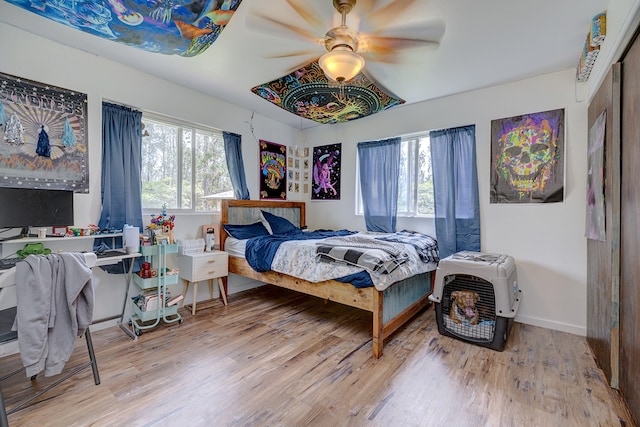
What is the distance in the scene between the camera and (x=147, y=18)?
1839mm

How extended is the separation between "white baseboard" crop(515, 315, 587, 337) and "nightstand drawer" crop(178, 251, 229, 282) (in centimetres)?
325

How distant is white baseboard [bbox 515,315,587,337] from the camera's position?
263 centimetres

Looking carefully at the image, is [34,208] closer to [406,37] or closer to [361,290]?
[361,290]

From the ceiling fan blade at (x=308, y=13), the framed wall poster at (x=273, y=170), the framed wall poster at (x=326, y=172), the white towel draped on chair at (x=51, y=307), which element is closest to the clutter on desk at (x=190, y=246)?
the framed wall poster at (x=273, y=170)

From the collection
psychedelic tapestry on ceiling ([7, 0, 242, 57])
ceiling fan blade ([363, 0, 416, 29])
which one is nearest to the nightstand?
psychedelic tapestry on ceiling ([7, 0, 242, 57])

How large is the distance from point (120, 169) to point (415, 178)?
3312 millimetres

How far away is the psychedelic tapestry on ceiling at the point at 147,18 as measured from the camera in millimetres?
1712

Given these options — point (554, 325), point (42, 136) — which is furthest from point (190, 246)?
point (554, 325)

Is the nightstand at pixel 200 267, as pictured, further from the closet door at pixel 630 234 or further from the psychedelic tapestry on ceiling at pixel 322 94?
the closet door at pixel 630 234

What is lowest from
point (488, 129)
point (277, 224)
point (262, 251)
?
point (262, 251)

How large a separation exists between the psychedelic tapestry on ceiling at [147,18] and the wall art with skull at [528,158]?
2.82 meters

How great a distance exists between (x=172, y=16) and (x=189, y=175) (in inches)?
72.2

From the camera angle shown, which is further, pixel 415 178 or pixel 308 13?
pixel 415 178

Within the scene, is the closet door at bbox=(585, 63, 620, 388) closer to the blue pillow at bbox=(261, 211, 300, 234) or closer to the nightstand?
the blue pillow at bbox=(261, 211, 300, 234)
